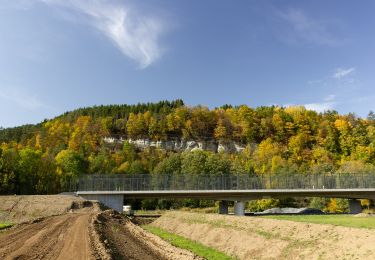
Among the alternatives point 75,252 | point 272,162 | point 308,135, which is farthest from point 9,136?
point 75,252

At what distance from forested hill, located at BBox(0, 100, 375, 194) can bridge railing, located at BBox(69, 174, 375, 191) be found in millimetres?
23511

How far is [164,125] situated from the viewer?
174875 mm

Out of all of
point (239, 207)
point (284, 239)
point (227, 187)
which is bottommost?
point (239, 207)

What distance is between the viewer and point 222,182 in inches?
3068

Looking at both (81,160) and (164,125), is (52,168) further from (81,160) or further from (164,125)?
(164,125)

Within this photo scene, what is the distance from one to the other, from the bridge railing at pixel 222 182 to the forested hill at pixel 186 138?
926 inches

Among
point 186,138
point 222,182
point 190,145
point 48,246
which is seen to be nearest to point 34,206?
point 222,182

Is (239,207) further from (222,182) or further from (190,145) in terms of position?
(190,145)

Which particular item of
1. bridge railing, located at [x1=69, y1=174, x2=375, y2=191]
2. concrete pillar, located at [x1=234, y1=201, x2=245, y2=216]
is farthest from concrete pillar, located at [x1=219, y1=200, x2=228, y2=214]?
bridge railing, located at [x1=69, y1=174, x2=375, y2=191]

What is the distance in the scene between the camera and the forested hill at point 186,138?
109 meters

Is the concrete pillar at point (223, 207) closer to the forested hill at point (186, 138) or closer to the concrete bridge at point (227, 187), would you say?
the concrete bridge at point (227, 187)

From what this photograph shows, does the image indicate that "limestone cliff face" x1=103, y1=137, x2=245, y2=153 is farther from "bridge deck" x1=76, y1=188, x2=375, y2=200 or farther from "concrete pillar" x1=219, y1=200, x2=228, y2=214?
"bridge deck" x1=76, y1=188, x2=375, y2=200

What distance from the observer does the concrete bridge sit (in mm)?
72500

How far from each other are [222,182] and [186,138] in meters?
98.1
